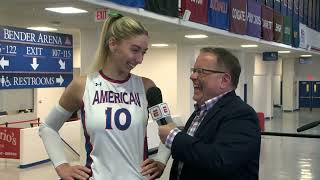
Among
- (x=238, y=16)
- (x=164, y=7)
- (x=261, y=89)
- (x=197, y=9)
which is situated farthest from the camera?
(x=261, y=89)

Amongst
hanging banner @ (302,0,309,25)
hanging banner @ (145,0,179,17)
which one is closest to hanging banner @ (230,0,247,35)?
hanging banner @ (145,0,179,17)

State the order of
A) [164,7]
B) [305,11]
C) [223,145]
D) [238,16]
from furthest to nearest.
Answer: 1. [305,11]
2. [238,16]
3. [164,7]
4. [223,145]

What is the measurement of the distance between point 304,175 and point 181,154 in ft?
23.4

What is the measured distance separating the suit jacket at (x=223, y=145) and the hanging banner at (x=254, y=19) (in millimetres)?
10887

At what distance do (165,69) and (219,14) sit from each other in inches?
239

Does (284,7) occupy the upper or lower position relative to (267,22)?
upper

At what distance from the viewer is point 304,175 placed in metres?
8.52

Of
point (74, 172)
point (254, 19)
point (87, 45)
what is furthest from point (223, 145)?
point (254, 19)

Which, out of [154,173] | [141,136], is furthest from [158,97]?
[154,173]

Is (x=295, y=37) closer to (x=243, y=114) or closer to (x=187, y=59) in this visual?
(x=187, y=59)

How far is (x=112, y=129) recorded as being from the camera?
2113mm

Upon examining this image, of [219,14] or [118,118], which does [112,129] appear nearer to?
[118,118]

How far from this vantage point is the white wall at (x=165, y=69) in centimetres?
1650

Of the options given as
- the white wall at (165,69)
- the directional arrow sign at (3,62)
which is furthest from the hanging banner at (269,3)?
the directional arrow sign at (3,62)
